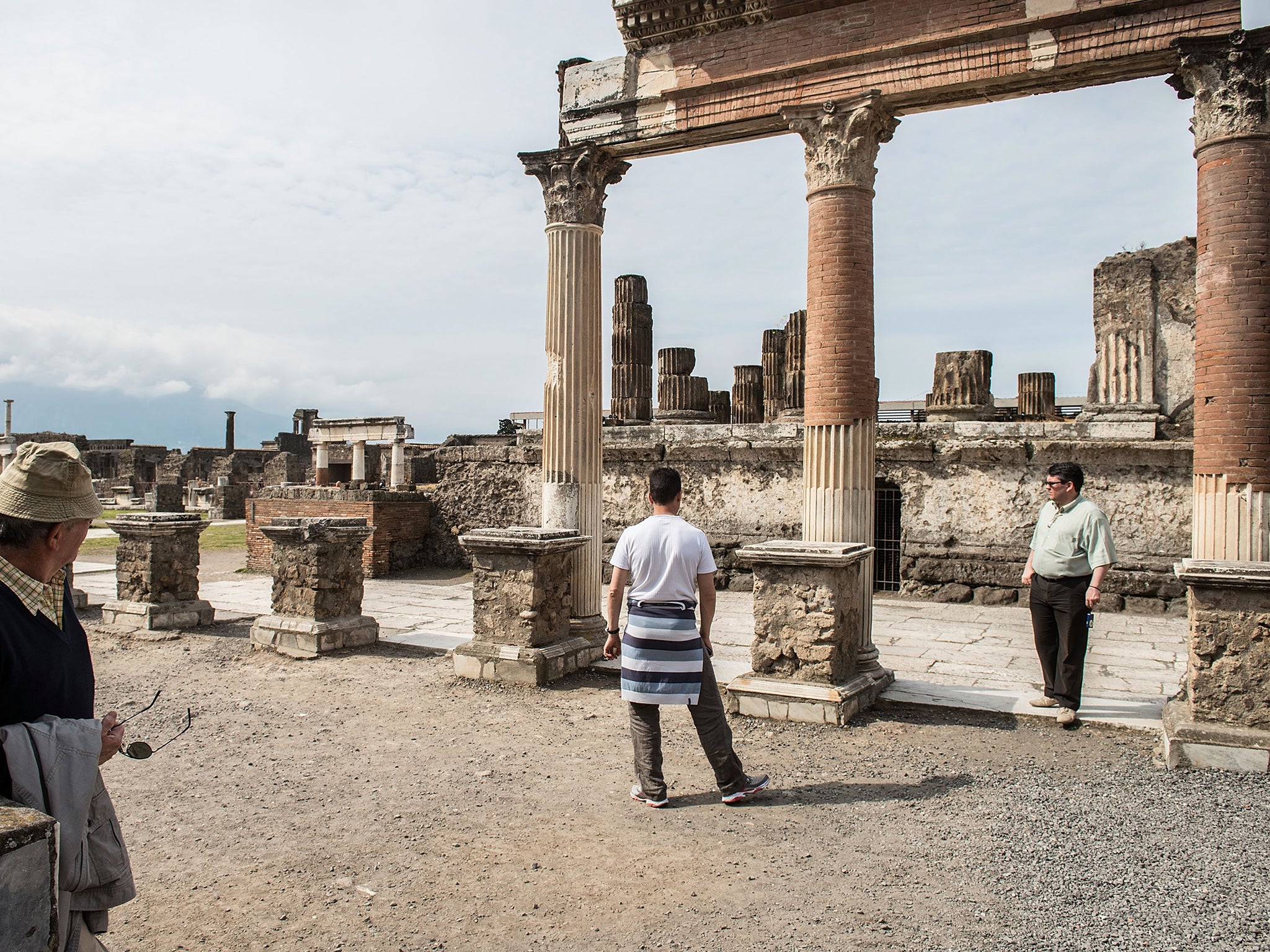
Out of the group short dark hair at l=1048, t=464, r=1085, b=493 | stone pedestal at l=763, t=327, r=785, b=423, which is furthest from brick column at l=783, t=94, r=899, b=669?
stone pedestal at l=763, t=327, r=785, b=423

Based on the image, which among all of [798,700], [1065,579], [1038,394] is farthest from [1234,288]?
[1038,394]

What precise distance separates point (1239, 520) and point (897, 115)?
3881 mm

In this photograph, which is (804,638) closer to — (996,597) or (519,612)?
(519,612)

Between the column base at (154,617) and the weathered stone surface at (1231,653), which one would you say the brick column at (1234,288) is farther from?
the column base at (154,617)

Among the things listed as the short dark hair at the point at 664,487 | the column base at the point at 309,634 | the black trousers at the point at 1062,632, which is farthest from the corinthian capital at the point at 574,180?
the black trousers at the point at 1062,632

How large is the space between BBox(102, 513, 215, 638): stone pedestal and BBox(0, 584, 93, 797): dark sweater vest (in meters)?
7.45

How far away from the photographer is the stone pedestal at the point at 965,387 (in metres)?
12.9

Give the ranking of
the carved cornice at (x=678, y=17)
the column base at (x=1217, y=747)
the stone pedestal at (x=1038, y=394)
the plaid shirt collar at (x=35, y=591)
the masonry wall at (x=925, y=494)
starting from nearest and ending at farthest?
the plaid shirt collar at (x=35, y=591)
the column base at (x=1217, y=747)
the carved cornice at (x=678, y=17)
the masonry wall at (x=925, y=494)
the stone pedestal at (x=1038, y=394)

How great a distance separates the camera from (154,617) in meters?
8.88

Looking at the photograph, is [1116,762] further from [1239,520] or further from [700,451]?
[700,451]

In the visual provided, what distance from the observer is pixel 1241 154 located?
569cm

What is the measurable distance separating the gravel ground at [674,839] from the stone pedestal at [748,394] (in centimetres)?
1201

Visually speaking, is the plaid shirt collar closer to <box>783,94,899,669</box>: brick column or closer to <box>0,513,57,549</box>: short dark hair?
<box>0,513,57,549</box>: short dark hair

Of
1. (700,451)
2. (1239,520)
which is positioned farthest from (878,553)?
(1239,520)
